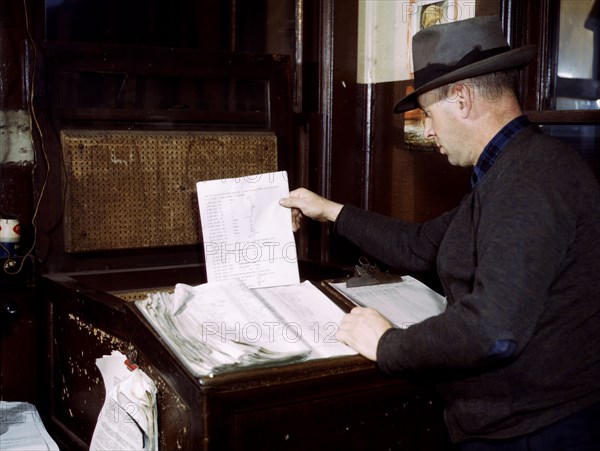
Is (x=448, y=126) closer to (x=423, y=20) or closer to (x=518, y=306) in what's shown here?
(x=518, y=306)

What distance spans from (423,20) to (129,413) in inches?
63.4

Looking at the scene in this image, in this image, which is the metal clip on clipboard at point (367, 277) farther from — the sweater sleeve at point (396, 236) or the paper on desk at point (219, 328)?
the paper on desk at point (219, 328)

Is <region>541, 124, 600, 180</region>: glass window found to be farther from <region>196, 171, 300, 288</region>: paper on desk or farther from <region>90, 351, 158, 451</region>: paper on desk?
<region>90, 351, 158, 451</region>: paper on desk

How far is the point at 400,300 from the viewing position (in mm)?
1646

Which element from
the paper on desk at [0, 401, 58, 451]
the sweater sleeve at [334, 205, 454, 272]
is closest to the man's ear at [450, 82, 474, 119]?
the sweater sleeve at [334, 205, 454, 272]

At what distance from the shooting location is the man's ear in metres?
1.37

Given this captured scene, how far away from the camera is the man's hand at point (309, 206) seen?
1852 mm

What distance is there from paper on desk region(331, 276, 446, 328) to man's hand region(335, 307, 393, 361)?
11 centimetres

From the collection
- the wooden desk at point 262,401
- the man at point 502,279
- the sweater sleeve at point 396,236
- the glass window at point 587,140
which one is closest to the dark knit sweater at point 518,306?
the man at point 502,279

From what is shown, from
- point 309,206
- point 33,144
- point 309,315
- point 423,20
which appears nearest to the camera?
point 309,315

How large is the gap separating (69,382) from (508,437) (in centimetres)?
118

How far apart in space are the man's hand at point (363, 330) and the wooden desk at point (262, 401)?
0.03m

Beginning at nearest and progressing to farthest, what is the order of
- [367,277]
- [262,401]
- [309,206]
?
1. [262,401]
2. [367,277]
3. [309,206]

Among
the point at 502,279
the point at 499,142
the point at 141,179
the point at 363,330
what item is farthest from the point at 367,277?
the point at 141,179
